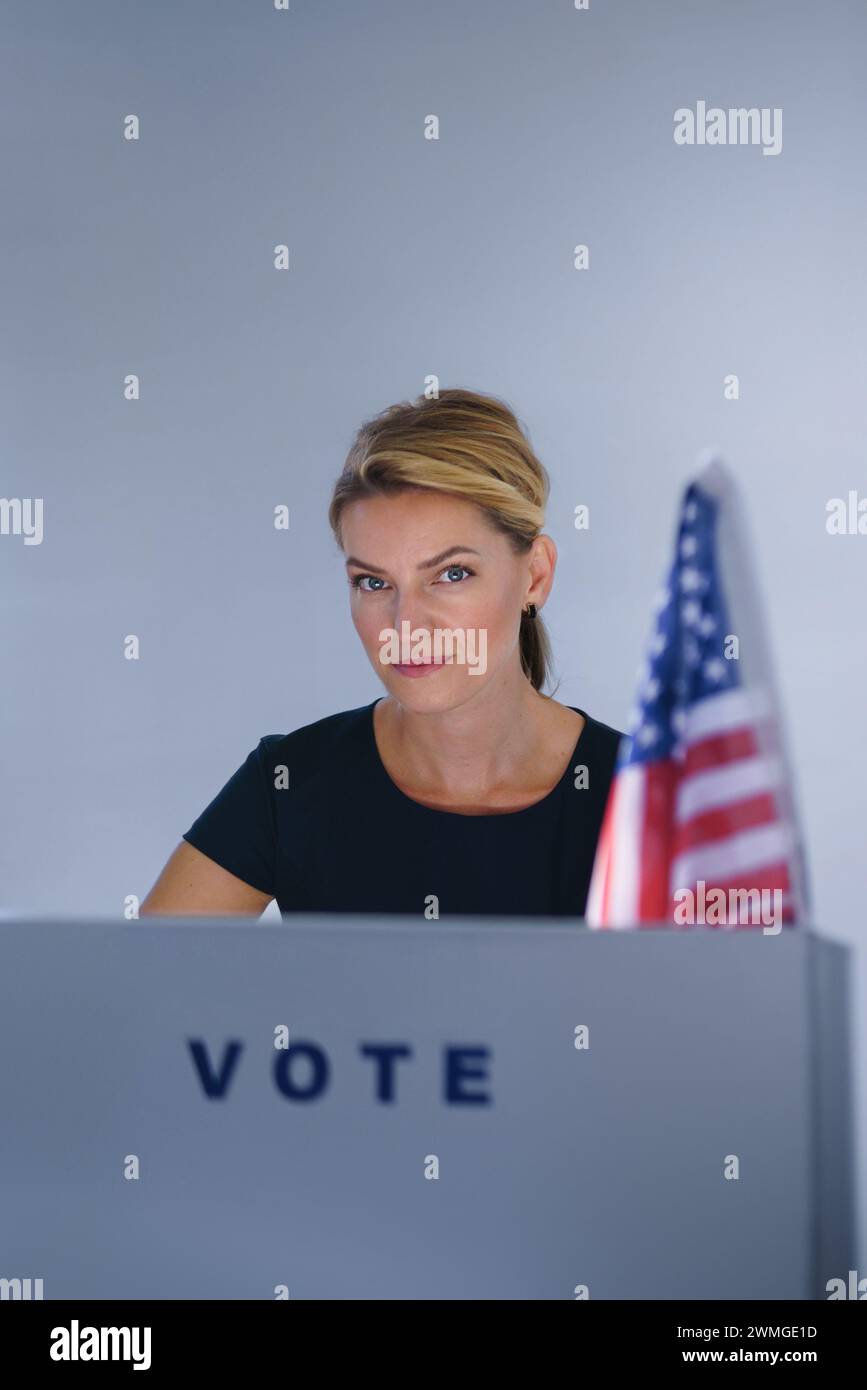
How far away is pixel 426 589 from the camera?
2.30 metres

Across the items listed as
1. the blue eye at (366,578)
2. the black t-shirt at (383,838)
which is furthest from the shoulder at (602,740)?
the blue eye at (366,578)

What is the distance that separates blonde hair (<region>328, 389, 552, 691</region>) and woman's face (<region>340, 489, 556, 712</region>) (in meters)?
0.03

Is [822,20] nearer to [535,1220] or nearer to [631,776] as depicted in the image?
[631,776]

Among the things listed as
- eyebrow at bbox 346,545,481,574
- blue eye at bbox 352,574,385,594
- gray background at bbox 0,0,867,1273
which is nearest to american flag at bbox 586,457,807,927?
eyebrow at bbox 346,545,481,574

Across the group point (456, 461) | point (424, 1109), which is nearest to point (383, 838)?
point (456, 461)

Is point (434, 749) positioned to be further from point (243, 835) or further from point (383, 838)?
point (243, 835)

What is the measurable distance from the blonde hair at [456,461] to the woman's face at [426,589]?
0.09 ft

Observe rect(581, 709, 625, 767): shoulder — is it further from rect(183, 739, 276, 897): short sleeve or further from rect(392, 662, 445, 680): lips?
rect(183, 739, 276, 897): short sleeve

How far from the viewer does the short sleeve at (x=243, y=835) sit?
2.38 m

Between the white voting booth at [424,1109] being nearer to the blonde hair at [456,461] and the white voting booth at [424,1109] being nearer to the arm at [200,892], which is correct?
the arm at [200,892]

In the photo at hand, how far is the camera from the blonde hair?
7.57 feet

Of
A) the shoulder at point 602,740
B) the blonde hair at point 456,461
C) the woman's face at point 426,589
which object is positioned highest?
the blonde hair at point 456,461

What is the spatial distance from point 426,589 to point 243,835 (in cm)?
58

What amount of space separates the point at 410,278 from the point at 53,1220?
2.43 meters
